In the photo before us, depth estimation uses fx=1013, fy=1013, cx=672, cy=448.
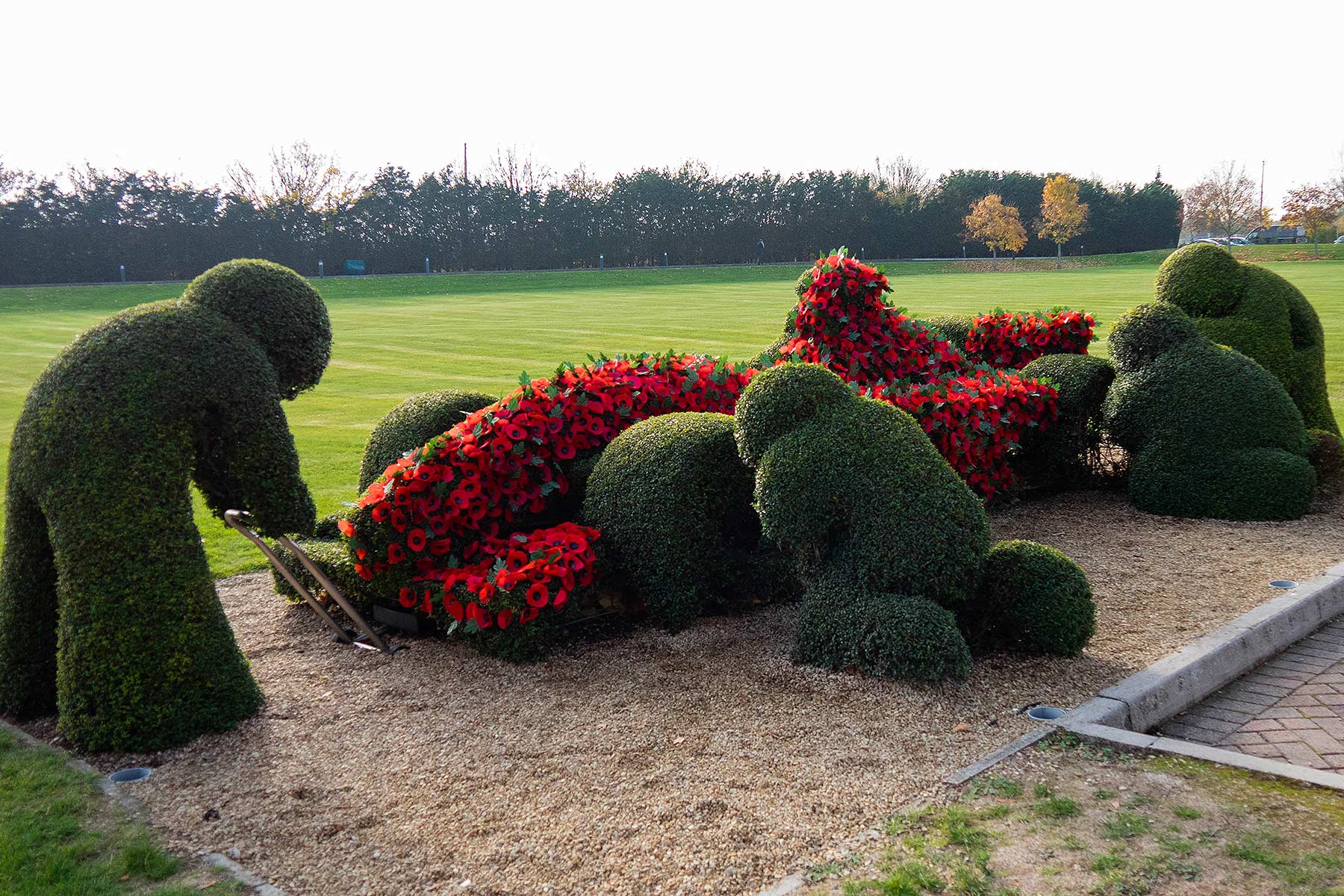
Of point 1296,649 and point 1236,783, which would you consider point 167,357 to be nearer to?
point 1236,783

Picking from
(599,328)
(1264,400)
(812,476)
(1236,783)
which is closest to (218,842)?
(812,476)

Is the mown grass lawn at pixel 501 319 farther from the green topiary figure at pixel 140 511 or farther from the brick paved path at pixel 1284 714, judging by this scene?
the brick paved path at pixel 1284 714

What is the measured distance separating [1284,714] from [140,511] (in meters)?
5.33

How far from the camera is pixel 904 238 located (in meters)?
61.8

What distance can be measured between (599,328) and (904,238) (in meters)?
39.4

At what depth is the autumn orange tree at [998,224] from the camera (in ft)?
193

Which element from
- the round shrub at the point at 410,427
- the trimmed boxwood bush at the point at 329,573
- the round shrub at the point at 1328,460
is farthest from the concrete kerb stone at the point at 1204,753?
the round shrub at the point at 1328,460

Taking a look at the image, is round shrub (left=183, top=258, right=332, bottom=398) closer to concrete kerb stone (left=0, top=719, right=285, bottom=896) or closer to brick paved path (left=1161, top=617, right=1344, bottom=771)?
concrete kerb stone (left=0, top=719, right=285, bottom=896)

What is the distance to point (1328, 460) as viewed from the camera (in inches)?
345

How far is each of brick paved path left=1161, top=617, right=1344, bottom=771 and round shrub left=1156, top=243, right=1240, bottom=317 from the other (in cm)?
460

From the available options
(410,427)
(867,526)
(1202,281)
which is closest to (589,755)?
(867,526)

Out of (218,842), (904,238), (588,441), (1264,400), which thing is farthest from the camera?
(904,238)

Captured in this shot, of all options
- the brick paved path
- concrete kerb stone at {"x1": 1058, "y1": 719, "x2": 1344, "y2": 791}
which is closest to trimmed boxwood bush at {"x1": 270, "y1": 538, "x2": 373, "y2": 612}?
concrete kerb stone at {"x1": 1058, "y1": 719, "x2": 1344, "y2": 791}

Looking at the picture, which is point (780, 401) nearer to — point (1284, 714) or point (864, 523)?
point (864, 523)
